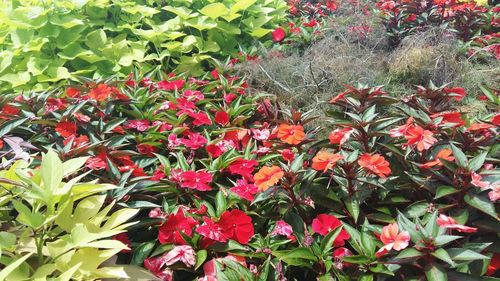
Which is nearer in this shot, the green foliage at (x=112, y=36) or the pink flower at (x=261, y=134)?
the pink flower at (x=261, y=134)

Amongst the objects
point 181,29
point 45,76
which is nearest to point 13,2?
point 45,76

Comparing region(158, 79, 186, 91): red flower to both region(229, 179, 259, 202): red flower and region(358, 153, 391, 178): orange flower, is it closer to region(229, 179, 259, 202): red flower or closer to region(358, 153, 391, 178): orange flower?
region(229, 179, 259, 202): red flower

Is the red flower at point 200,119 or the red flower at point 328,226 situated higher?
the red flower at point 328,226

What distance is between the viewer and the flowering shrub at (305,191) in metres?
1.48

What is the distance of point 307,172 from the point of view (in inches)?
68.6

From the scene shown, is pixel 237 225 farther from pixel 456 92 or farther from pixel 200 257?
pixel 456 92

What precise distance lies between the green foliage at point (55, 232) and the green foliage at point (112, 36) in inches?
79.4

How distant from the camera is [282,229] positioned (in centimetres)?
161

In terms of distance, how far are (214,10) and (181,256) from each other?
8.60ft

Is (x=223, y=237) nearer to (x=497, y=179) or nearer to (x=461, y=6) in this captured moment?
(x=497, y=179)

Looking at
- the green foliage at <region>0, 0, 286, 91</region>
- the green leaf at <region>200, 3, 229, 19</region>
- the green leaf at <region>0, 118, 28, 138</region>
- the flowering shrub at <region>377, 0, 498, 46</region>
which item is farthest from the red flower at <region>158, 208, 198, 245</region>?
the flowering shrub at <region>377, 0, 498, 46</region>

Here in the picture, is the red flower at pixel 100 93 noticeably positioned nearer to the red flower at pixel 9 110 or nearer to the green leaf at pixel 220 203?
the red flower at pixel 9 110

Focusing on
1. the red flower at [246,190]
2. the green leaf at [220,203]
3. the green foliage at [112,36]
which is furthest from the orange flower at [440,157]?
the green foliage at [112,36]

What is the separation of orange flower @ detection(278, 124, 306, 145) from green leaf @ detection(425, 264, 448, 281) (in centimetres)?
71
